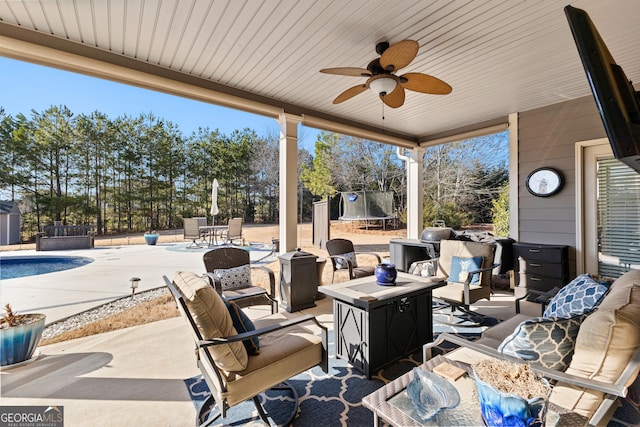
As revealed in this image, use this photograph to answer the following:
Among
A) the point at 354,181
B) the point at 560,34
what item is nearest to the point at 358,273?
the point at 560,34

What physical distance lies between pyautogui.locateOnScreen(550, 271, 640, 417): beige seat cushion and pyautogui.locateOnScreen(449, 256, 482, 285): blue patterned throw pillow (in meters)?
2.19

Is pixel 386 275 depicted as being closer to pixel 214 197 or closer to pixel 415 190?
pixel 415 190

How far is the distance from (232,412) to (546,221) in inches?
193

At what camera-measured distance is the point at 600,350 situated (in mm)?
1151

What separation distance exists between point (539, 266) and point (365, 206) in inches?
192

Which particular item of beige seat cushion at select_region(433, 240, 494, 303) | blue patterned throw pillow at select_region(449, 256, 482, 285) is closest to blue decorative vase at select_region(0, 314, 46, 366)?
beige seat cushion at select_region(433, 240, 494, 303)

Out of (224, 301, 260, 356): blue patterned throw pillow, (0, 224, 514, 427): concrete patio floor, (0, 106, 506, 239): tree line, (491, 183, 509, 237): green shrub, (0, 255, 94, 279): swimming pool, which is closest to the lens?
(224, 301, 260, 356): blue patterned throw pillow

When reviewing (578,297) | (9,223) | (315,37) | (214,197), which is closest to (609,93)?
(578,297)

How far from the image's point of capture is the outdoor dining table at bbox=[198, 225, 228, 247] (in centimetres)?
654

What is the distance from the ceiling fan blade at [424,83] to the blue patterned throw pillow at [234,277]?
2713 mm

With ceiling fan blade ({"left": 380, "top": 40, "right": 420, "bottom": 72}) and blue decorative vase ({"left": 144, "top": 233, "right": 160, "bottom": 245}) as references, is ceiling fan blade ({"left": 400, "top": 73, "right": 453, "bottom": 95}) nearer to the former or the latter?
ceiling fan blade ({"left": 380, "top": 40, "right": 420, "bottom": 72})

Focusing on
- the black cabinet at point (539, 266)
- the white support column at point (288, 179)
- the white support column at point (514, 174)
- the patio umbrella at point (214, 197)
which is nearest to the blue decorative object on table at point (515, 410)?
the white support column at point (288, 179)

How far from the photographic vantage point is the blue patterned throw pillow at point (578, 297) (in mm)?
1739

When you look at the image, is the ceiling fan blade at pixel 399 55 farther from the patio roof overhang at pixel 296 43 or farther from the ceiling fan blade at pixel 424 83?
the patio roof overhang at pixel 296 43
